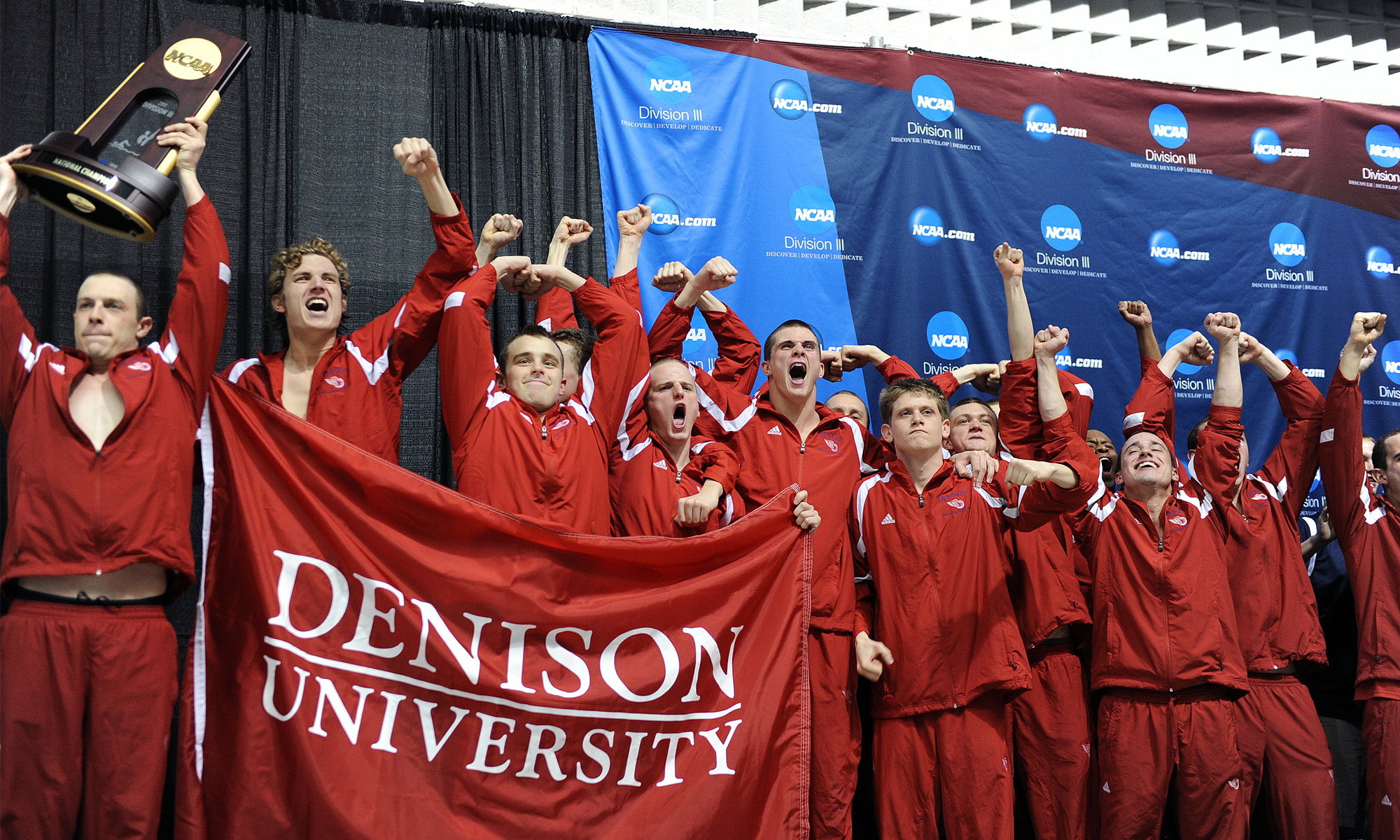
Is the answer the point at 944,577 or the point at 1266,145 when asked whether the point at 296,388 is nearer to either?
the point at 944,577

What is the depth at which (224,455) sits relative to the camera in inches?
146

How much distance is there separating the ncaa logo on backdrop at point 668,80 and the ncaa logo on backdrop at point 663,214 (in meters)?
0.55

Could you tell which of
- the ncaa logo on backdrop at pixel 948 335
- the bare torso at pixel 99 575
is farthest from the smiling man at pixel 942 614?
the bare torso at pixel 99 575

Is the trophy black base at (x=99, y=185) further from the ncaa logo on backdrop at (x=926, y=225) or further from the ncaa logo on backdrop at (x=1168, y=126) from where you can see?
the ncaa logo on backdrop at (x=1168, y=126)

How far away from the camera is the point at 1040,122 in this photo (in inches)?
272

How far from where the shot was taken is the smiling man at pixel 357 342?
Result: 4277 millimetres

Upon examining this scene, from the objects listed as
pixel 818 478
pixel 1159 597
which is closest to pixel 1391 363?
pixel 1159 597

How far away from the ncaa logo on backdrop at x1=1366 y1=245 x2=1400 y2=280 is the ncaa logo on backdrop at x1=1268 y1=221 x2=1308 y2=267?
0.48 metres

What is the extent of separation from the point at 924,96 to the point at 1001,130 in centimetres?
52

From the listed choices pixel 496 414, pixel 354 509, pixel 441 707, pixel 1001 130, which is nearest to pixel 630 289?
pixel 496 414

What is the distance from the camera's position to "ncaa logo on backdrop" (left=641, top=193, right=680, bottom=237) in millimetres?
5988

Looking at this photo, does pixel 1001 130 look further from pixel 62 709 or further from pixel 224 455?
pixel 62 709

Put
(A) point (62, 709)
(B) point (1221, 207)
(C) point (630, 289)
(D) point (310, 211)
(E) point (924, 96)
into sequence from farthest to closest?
(B) point (1221, 207), (E) point (924, 96), (D) point (310, 211), (C) point (630, 289), (A) point (62, 709)

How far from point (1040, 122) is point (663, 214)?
2.50m
